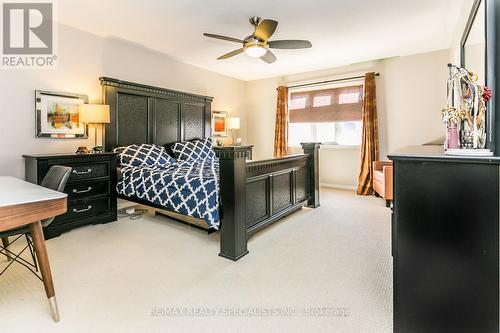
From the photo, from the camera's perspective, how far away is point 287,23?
11.0ft

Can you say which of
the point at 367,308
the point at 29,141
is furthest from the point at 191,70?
the point at 367,308

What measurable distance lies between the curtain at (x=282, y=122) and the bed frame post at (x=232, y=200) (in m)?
3.65

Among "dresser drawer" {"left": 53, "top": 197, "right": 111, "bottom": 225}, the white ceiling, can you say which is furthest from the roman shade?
"dresser drawer" {"left": 53, "top": 197, "right": 111, "bottom": 225}

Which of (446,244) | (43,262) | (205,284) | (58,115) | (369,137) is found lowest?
(205,284)

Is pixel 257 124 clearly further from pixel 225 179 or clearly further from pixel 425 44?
pixel 225 179

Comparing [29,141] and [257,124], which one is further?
[257,124]

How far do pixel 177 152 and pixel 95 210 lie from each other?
1.55 meters

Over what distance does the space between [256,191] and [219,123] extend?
3323mm

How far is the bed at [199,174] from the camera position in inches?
93.0

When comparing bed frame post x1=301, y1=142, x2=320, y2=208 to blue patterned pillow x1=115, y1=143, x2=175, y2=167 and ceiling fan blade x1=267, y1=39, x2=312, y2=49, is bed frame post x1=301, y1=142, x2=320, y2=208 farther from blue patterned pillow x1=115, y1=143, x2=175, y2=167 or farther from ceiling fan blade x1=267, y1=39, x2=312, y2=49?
blue patterned pillow x1=115, y1=143, x2=175, y2=167

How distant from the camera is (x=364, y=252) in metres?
2.46

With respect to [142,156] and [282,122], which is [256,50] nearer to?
[142,156]

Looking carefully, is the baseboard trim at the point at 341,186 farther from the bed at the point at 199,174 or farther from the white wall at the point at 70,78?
the white wall at the point at 70,78

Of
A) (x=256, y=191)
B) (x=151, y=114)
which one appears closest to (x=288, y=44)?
(x=256, y=191)
